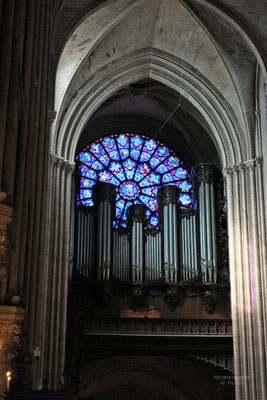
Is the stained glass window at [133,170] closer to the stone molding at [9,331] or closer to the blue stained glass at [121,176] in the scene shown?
the blue stained glass at [121,176]

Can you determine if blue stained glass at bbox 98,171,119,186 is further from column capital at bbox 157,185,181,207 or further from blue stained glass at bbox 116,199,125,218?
column capital at bbox 157,185,181,207

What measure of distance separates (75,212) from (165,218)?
3.13 meters

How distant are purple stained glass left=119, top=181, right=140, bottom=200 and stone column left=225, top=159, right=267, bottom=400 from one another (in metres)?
5.16

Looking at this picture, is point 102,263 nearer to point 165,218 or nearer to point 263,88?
point 165,218

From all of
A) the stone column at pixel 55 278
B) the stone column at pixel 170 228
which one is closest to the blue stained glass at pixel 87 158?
the stone column at pixel 170 228

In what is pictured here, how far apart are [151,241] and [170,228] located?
792mm

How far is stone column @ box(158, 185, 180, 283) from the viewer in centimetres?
2308

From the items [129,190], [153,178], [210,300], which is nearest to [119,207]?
[129,190]

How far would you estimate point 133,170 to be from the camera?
85.0 feet

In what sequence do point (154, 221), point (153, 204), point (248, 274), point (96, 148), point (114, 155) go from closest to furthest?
point (248, 274)
point (154, 221)
point (153, 204)
point (96, 148)
point (114, 155)

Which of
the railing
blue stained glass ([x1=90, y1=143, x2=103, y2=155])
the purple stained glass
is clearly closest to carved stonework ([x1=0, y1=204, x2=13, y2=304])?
the railing

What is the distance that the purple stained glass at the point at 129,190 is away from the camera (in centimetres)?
2529

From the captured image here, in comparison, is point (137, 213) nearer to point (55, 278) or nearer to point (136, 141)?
point (136, 141)

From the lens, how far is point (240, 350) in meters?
19.2
